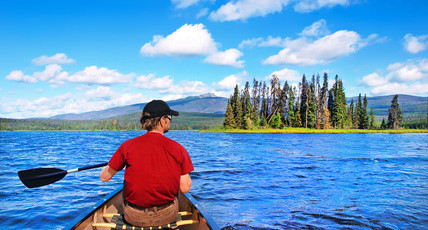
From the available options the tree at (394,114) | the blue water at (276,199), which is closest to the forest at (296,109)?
the tree at (394,114)

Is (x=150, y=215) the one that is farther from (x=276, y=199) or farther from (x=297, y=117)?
(x=297, y=117)

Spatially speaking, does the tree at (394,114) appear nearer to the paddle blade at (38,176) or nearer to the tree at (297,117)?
the tree at (297,117)

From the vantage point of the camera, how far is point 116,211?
6273 mm

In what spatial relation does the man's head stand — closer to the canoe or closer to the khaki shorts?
the khaki shorts

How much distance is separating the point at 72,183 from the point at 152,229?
1145 cm

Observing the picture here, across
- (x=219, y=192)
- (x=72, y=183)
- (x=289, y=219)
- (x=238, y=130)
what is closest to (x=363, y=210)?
(x=289, y=219)

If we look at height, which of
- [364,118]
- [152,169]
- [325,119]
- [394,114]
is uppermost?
[394,114]

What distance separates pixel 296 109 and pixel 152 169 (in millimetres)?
96996

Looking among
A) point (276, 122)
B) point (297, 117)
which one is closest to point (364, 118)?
point (297, 117)

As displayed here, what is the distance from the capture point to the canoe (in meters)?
4.76

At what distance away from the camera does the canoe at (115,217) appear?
15.6 ft

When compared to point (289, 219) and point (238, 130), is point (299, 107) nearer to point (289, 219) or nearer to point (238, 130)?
point (238, 130)

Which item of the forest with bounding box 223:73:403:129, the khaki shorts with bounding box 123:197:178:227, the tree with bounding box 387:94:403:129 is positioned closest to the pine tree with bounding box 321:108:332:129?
the forest with bounding box 223:73:403:129

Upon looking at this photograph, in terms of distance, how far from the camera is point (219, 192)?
11734 millimetres
